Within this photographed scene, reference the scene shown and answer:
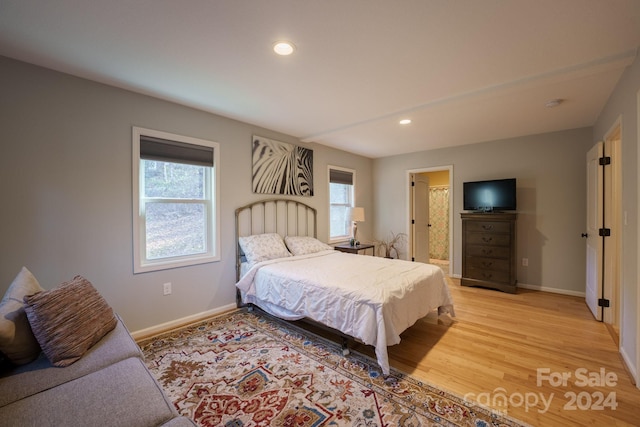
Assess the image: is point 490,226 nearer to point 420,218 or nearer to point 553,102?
point 420,218

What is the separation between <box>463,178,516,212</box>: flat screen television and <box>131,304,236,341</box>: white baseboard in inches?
160

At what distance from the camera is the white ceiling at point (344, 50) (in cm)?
156

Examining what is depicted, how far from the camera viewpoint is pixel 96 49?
6.34 ft

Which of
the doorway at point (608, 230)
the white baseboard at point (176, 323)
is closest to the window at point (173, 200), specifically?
the white baseboard at point (176, 323)

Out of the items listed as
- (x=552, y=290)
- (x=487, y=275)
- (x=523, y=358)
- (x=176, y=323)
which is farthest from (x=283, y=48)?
(x=552, y=290)

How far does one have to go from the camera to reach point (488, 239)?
4195mm

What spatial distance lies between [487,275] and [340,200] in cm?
274

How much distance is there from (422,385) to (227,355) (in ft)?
5.14

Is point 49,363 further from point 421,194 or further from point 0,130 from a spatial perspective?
point 421,194

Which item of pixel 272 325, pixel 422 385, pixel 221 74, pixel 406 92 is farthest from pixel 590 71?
pixel 272 325

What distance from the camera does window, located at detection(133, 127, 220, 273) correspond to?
270cm

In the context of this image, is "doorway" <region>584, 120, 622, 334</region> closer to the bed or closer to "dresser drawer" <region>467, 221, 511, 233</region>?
"dresser drawer" <region>467, 221, 511, 233</region>

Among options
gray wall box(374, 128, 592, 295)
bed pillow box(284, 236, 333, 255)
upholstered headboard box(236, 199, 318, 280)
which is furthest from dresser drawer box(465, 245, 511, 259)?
upholstered headboard box(236, 199, 318, 280)

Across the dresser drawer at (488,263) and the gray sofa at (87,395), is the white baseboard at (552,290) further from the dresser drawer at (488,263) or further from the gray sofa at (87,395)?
the gray sofa at (87,395)
